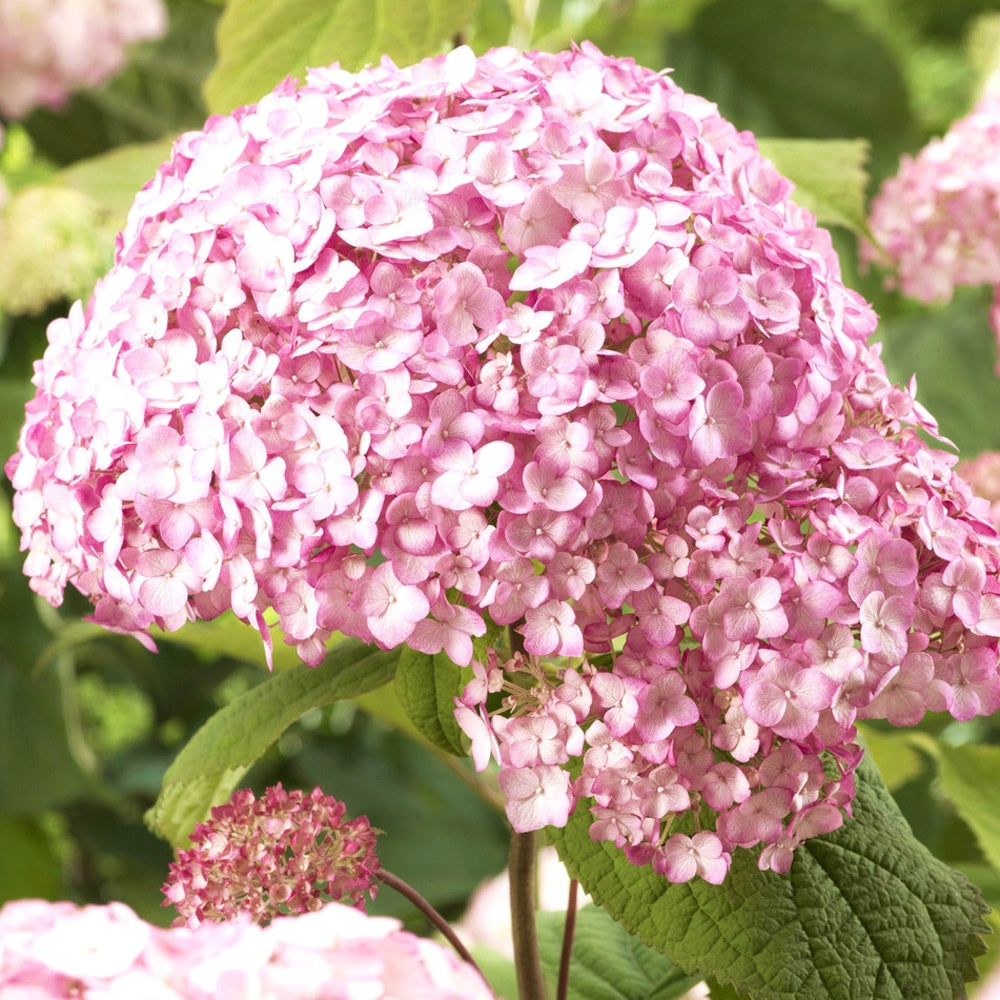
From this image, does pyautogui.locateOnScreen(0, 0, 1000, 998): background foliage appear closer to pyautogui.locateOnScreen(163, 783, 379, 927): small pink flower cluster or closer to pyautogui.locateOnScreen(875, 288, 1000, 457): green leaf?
pyautogui.locateOnScreen(875, 288, 1000, 457): green leaf

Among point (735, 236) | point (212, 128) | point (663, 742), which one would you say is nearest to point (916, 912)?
point (663, 742)

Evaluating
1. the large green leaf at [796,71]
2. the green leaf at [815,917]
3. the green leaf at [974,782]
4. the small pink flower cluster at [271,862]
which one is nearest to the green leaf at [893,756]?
the green leaf at [974,782]

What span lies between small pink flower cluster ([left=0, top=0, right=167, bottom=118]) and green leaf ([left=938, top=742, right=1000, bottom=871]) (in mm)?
823

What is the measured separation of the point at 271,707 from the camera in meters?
0.50

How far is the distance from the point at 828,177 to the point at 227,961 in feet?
1.76

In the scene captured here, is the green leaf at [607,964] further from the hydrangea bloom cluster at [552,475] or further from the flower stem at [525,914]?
the hydrangea bloom cluster at [552,475]

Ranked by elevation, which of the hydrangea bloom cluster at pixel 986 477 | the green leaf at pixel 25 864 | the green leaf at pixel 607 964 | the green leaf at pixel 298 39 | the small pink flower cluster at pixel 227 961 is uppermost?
the green leaf at pixel 298 39

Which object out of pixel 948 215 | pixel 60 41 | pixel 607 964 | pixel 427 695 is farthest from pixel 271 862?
pixel 60 41

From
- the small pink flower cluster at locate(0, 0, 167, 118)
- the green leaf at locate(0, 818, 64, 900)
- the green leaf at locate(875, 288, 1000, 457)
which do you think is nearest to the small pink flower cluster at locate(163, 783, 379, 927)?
A: the green leaf at locate(875, 288, 1000, 457)

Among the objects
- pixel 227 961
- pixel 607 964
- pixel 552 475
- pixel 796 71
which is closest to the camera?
pixel 227 961

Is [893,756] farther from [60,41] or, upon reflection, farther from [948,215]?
[60,41]

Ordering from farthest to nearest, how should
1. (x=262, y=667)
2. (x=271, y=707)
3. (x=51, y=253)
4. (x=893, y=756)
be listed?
(x=51, y=253), (x=262, y=667), (x=893, y=756), (x=271, y=707)

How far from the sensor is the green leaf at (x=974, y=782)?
0.66 m

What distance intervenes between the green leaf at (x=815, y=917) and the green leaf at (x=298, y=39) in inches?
15.6
